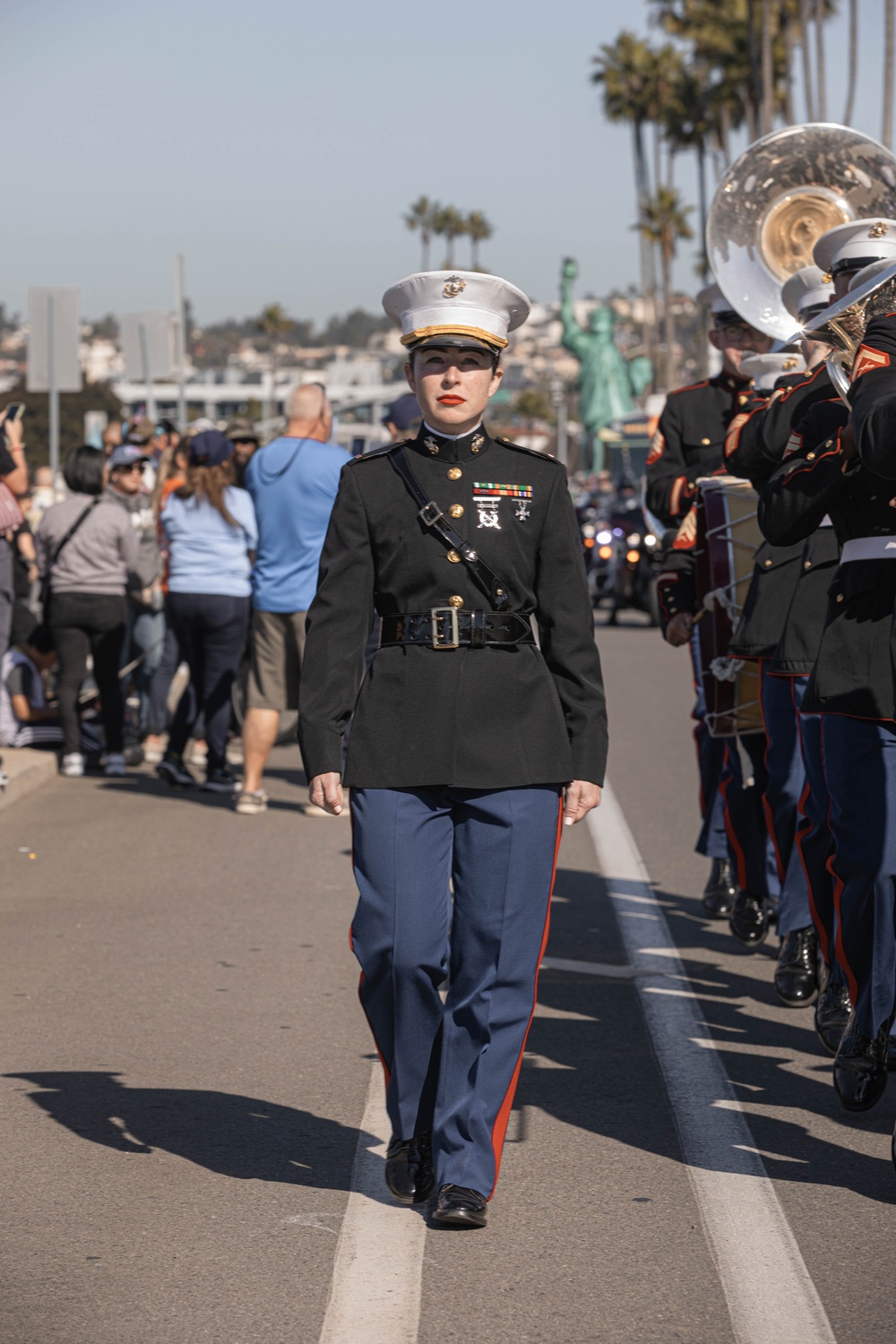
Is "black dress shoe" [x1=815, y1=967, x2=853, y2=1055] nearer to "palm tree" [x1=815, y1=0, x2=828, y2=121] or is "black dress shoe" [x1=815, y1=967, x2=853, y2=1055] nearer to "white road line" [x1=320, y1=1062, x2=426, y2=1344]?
"white road line" [x1=320, y1=1062, x2=426, y2=1344]

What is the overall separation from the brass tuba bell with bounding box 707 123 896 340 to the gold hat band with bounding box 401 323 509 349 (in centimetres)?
328

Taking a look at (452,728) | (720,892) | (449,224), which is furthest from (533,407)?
(452,728)

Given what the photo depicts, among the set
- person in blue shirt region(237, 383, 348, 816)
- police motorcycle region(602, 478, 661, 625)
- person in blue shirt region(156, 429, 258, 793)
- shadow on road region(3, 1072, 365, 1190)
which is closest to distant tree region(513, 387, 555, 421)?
police motorcycle region(602, 478, 661, 625)

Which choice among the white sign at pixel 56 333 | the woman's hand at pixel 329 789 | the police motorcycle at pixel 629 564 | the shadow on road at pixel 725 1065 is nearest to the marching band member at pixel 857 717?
the shadow on road at pixel 725 1065

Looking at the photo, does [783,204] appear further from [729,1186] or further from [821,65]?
[821,65]

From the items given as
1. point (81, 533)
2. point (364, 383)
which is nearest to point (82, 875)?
point (81, 533)

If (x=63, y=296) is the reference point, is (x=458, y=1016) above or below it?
below

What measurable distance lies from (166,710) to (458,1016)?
898 cm

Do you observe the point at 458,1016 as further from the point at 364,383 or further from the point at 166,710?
the point at 364,383

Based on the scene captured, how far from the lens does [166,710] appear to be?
13.2 m

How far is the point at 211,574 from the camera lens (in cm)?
1130

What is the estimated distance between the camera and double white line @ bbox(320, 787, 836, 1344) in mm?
3877

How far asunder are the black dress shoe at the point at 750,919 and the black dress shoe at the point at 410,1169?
2976mm

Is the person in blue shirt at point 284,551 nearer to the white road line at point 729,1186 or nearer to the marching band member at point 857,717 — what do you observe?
the white road line at point 729,1186
